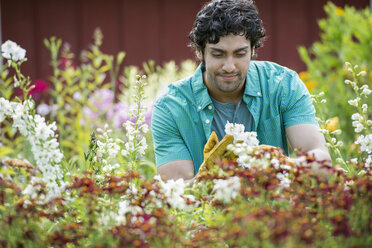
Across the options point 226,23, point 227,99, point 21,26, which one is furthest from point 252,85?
point 21,26

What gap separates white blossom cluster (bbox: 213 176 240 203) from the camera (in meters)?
1.36

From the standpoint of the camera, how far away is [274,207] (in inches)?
57.2

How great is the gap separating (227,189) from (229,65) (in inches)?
38.1

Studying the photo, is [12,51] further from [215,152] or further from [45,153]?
[215,152]

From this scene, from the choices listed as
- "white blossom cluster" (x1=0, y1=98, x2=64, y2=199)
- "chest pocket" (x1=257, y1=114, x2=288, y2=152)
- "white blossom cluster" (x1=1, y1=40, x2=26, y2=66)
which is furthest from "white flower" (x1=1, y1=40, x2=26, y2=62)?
"chest pocket" (x1=257, y1=114, x2=288, y2=152)

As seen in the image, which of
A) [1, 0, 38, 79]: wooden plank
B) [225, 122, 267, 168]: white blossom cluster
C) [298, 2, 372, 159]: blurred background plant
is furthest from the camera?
[1, 0, 38, 79]: wooden plank

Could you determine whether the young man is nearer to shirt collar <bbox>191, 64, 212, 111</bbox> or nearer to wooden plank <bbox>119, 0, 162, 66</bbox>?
shirt collar <bbox>191, 64, 212, 111</bbox>

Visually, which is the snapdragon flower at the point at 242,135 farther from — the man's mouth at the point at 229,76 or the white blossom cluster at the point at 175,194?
the man's mouth at the point at 229,76

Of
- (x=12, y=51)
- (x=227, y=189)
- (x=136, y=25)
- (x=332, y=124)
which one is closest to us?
(x=227, y=189)

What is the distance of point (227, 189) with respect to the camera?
135 cm

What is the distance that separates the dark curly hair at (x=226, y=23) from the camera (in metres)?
2.24

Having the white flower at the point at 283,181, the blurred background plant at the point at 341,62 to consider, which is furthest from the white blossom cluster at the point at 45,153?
the blurred background plant at the point at 341,62

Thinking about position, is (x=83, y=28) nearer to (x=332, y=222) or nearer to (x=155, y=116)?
(x=155, y=116)

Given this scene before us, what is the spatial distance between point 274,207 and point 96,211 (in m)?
0.49
